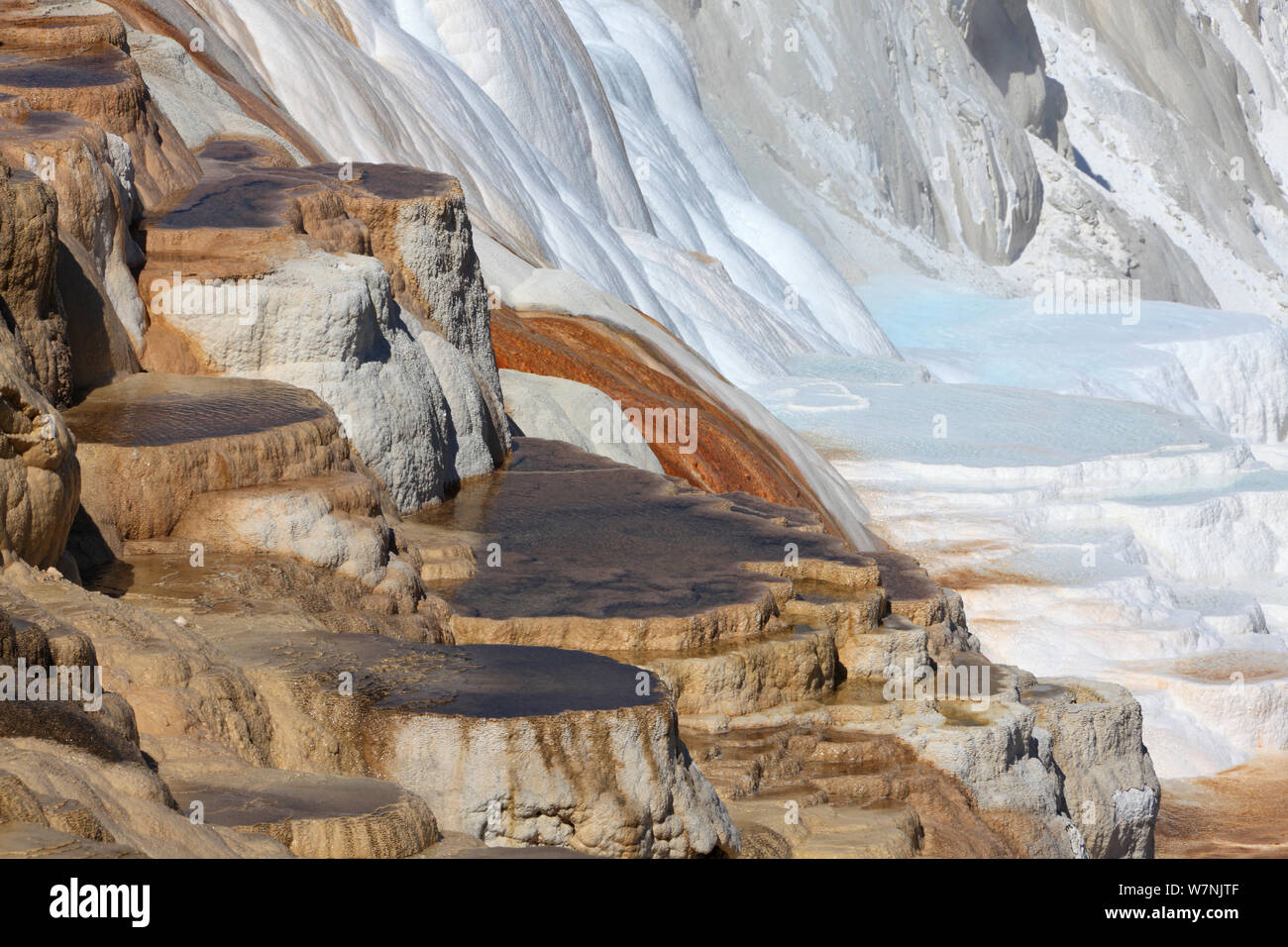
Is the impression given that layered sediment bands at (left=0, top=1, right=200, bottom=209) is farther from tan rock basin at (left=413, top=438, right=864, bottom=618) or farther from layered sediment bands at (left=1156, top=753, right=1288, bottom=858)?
layered sediment bands at (left=1156, top=753, right=1288, bottom=858)

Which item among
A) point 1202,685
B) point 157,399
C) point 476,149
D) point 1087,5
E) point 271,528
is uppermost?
point 1087,5

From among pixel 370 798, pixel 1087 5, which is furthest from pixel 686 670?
pixel 1087 5

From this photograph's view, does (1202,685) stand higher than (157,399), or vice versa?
(157,399)

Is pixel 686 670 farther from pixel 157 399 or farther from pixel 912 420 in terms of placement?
pixel 912 420

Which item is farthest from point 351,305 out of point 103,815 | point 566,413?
point 103,815

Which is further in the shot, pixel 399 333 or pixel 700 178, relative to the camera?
pixel 700 178

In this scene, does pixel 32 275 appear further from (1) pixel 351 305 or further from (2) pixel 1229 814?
(2) pixel 1229 814
